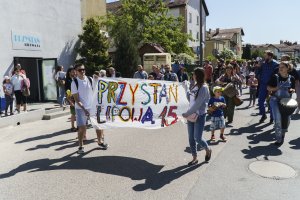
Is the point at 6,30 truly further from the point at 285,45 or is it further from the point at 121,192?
the point at 285,45

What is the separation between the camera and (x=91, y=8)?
33.9 meters

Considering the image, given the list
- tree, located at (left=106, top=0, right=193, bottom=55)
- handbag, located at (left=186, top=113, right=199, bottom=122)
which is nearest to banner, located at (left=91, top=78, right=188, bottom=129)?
handbag, located at (left=186, top=113, right=199, bottom=122)

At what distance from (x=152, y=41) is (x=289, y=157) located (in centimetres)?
2482

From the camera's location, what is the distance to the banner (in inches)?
258

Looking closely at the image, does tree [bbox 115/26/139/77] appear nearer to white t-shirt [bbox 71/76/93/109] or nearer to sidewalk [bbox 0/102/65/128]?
sidewalk [bbox 0/102/65/128]

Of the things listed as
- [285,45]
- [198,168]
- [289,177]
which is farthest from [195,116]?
[285,45]

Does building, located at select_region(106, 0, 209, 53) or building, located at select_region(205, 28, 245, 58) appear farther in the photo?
building, located at select_region(205, 28, 245, 58)

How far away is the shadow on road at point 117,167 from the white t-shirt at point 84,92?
105 centimetres

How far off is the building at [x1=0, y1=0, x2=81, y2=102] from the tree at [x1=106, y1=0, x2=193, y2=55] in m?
10.8

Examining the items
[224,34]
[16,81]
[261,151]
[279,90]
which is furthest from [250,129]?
[224,34]

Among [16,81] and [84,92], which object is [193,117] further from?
[16,81]

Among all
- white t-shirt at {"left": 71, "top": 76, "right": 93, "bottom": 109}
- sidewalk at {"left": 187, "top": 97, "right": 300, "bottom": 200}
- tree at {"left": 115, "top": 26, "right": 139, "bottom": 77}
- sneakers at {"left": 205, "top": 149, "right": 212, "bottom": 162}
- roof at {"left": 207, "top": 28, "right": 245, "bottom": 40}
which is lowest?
sidewalk at {"left": 187, "top": 97, "right": 300, "bottom": 200}

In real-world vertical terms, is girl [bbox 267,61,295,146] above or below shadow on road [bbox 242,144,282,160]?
above

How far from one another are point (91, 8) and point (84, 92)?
29.1 meters
